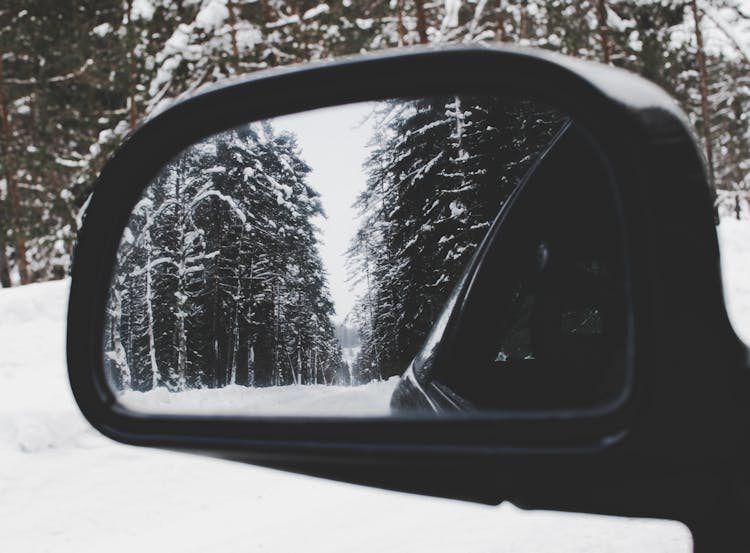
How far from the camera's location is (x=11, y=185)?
20234 millimetres

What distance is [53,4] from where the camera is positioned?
19.3m

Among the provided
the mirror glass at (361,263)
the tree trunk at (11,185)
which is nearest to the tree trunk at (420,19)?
the tree trunk at (11,185)

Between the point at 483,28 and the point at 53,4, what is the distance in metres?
11.1

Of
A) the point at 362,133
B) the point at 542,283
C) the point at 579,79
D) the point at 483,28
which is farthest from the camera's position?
the point at 483,28

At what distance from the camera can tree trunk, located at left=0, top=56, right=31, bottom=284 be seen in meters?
19.7

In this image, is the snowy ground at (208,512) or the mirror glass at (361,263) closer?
the mirror glass at (361,263)

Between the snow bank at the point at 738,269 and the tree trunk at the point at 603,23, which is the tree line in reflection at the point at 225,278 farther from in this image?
the tree trunk at the point at 603,23

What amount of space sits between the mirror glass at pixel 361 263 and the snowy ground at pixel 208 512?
4.27ft

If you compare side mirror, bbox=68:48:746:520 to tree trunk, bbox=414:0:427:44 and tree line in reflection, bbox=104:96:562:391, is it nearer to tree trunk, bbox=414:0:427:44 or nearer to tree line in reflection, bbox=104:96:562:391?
tree line in reflection, bbox=104:96:562:391

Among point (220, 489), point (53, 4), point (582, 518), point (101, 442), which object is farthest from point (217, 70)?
point (582, 518)

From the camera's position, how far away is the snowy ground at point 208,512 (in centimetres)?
275

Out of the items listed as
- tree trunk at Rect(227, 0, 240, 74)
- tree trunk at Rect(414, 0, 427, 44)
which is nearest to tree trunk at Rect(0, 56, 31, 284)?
tree trunk at Rect(227, 0, 240, 74)

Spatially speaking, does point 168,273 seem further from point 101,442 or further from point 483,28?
point 483,28

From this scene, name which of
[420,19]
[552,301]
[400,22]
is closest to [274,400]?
[552,301]
